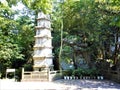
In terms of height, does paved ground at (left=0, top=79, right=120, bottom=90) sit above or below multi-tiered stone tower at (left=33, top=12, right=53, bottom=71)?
below

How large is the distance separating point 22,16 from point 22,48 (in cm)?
432

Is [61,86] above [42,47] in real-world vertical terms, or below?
below

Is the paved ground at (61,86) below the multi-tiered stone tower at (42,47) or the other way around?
below

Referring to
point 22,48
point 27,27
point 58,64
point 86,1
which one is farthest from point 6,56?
point 86,1

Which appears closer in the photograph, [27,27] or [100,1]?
[100,1]

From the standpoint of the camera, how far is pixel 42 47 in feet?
67.3

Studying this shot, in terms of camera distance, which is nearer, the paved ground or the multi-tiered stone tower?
the paved ground

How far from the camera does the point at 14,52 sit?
834 inches

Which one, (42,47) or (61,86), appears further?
(42,47)

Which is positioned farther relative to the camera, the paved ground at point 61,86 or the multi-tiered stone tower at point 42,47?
the multi-tiered stone tower at point 42,47

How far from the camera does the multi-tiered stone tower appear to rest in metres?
20.5

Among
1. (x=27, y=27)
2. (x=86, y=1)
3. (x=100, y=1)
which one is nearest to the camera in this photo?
(x=100, y=1)

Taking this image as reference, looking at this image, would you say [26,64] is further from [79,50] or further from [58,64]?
[79,50]

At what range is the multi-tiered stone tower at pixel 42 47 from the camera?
67.3ft
